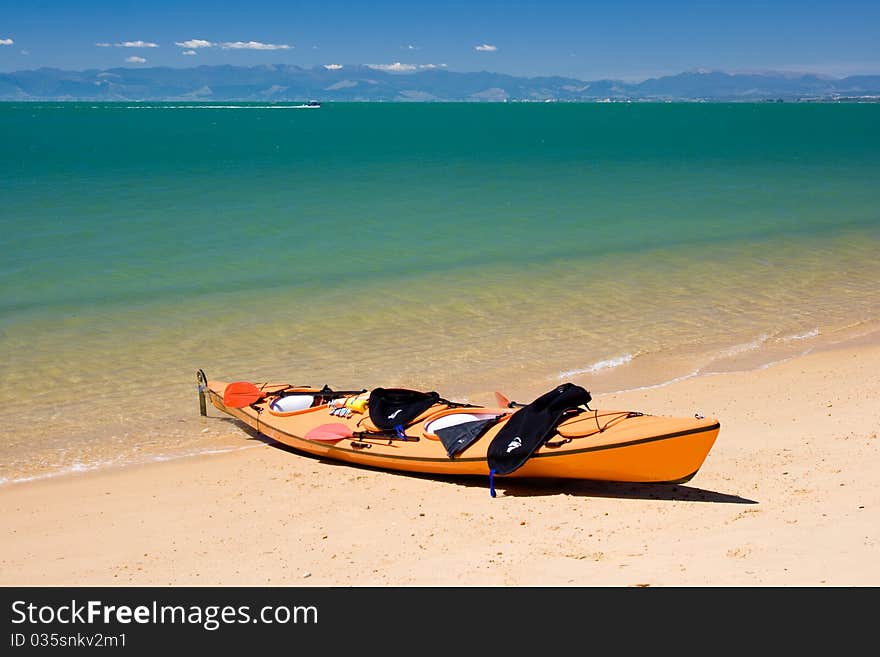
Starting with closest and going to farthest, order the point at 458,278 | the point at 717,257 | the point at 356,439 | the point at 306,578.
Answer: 1. the point at 306,578
2. the point at 356,439
3. the point at 458,278
4. the point at 717,257

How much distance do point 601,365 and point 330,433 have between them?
4844mm

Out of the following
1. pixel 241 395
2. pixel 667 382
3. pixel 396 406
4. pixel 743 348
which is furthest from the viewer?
pixel 743 348

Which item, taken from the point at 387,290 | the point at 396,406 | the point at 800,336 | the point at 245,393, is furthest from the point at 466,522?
the point at 387,290

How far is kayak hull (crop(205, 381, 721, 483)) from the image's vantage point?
777cm

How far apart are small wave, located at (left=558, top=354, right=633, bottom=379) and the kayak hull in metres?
3.67

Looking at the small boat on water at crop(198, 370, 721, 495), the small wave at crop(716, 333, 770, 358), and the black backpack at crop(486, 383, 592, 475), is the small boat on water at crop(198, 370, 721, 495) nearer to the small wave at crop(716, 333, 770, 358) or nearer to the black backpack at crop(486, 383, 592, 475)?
the black backpack at crop(486, 383, 592, 475)

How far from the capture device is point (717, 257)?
21328 mm

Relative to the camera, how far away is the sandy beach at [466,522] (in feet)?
20.6

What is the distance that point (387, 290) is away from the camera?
17.8 metres

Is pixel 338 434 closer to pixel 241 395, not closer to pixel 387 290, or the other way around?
pixel 241 395
